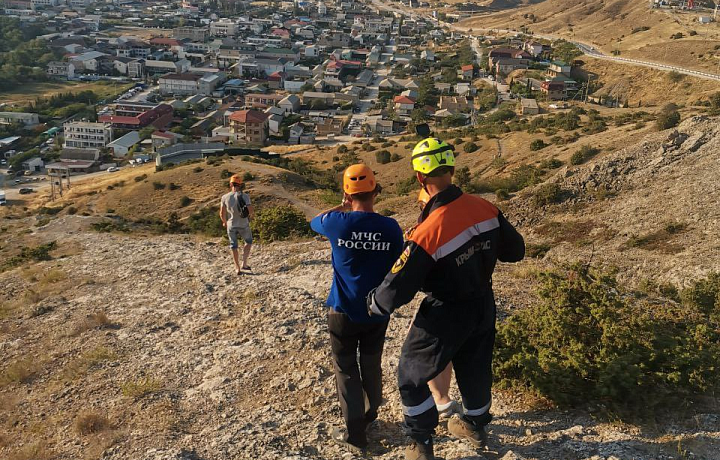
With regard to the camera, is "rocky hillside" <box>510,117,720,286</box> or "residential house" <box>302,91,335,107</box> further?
"residential house" <box>302,91,335,107</box>

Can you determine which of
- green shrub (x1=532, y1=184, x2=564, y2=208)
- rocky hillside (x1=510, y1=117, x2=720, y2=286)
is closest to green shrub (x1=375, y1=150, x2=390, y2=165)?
rocky hillside (x1=510, y1=117, x2=720, y2=286)

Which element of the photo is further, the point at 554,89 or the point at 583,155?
the point at 554,89

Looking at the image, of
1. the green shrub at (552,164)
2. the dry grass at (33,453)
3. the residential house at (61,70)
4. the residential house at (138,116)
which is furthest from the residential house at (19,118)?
the dry grass at (33,453)

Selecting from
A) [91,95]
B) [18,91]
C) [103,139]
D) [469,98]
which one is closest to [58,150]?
[103,139]

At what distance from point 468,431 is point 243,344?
351cm

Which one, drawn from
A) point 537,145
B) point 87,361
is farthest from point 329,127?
point 87,361

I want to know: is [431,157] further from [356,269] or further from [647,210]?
[647,210]

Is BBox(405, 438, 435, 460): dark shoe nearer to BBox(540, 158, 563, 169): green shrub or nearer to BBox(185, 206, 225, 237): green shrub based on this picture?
BBox(185, 206, 225, 237): green shrub

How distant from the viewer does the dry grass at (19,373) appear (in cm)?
687

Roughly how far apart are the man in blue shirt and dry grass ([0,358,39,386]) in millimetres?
4766

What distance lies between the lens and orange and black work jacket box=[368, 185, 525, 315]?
11.0 feet

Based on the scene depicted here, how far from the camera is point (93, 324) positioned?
26.7 feet

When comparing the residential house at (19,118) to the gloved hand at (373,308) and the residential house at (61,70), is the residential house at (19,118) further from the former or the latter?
the gloved hand at (373,308)

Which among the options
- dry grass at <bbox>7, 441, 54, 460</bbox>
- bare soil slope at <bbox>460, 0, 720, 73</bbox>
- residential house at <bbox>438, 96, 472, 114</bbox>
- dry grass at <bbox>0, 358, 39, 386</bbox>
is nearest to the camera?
dry grass at <bbox>7, 441, 54, 460</bbox>
